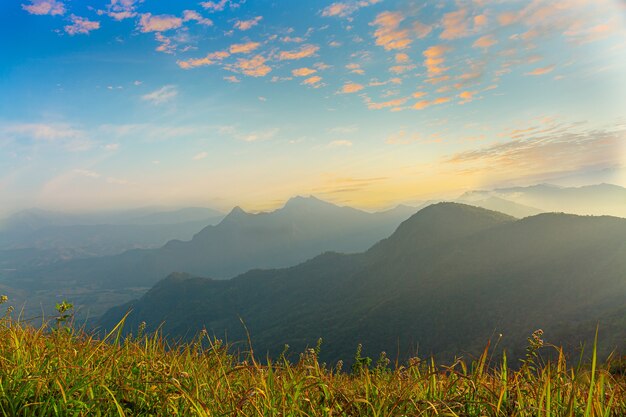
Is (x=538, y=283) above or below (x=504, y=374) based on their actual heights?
below

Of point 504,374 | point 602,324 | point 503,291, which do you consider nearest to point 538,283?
point 503,291

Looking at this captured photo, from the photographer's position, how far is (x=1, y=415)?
3.17m

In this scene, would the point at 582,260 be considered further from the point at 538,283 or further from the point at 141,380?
the point at 141,380

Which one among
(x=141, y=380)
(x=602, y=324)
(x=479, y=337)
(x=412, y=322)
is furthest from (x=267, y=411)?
(x=412, y=322)

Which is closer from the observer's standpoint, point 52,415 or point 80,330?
point 52,415

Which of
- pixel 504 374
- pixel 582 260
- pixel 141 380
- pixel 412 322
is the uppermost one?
pixel 141 380

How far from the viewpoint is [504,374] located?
3.85 metres

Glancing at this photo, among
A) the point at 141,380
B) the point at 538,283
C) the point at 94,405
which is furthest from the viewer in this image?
the point at 538,283

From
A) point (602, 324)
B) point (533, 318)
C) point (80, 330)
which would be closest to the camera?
point (80, 330)

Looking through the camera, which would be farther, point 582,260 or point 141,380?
point 582,260

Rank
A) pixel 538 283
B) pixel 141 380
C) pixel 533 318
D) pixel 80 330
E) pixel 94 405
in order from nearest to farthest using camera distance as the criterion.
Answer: pixel 94 405 < pixel 141 380 < pixel 80 330 < pixel 533 318 < pixel 538 283

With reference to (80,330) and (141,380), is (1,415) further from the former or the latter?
(80,330)

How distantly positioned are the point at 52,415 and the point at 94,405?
438mm

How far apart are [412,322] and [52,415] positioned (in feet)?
675
